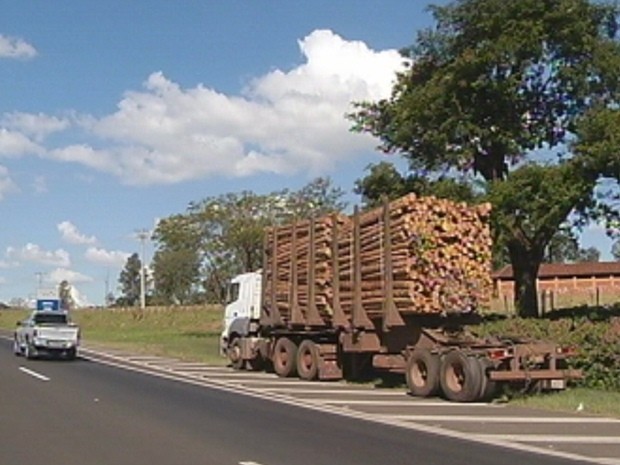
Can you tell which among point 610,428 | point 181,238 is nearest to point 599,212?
point 610,428

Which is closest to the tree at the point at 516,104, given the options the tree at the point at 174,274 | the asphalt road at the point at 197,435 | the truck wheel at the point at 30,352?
the asphalt road at the point at 197,435

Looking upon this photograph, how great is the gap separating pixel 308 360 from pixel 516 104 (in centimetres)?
1141

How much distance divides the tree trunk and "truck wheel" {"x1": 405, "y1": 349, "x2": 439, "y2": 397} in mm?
11462

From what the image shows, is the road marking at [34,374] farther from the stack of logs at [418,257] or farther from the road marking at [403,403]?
the road marking at [403,403]

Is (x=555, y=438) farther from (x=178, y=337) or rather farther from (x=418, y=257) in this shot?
(x=178, y=337)

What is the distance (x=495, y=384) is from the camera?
20.3 metres

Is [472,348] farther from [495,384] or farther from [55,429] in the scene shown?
[55,429]

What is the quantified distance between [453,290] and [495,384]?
8.55ft

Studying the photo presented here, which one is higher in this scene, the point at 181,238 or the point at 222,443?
the point at 181,238

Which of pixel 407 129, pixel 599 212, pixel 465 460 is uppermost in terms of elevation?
pixel 407 129

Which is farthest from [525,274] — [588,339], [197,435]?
[197,435]

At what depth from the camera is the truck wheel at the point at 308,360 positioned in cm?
2567

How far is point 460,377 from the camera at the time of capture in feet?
66.1

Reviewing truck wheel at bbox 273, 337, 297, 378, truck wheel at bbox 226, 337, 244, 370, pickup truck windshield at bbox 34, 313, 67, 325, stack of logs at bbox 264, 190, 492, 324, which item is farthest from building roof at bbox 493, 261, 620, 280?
stack of logs at bbox 264, 190, 492, 324
